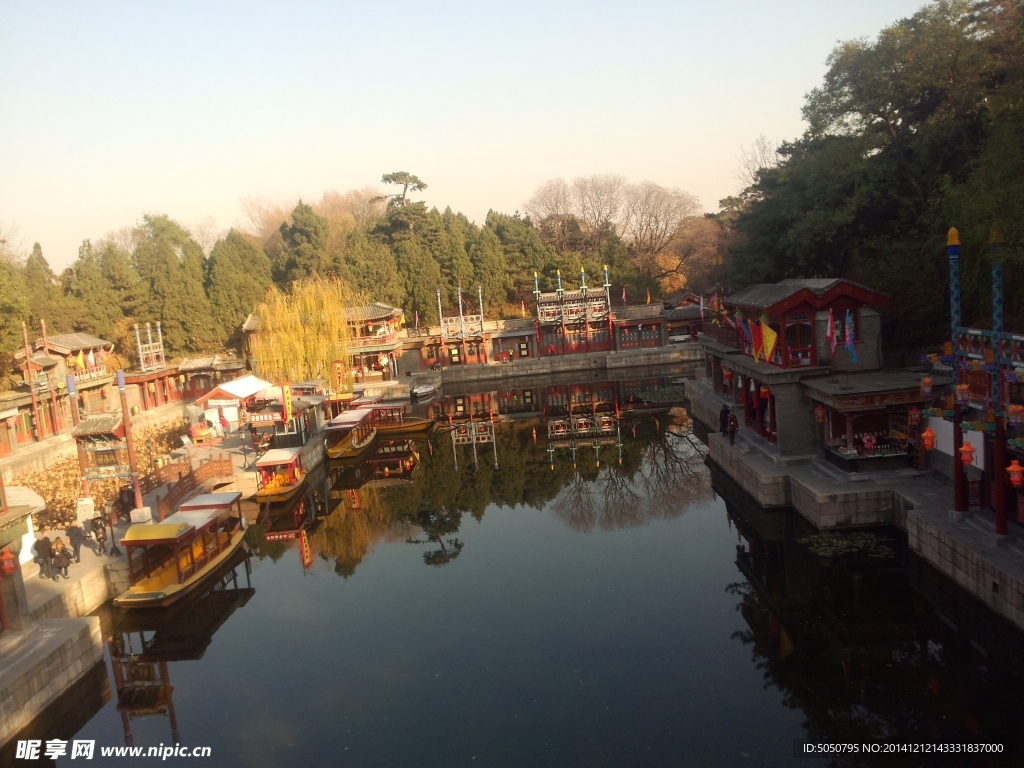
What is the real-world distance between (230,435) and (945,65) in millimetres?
30286

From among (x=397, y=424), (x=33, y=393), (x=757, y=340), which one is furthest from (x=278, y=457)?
(x=33, y=393)

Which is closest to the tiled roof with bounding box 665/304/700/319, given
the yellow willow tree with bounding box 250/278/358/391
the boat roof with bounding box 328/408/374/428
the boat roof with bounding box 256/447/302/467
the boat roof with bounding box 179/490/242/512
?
the yellow willow tree with bounding box 250/278/358/391

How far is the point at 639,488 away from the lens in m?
23.6

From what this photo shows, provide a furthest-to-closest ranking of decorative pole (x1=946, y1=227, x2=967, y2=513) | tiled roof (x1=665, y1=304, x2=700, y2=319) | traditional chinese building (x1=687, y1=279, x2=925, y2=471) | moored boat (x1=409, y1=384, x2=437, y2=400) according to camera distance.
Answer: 1. tiled roof (x1=665, y1=304, x2=700, y2=319)
2. moored boat (x1=409, y1=384, x2=437, y2=400)
3. traditional chinese building (x1=687, y1=279, x2=925, y2=471)
4. decorative pole (x1=946, y1=227, x2=967, y2=513)

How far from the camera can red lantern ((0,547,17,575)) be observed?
1295 centimetres

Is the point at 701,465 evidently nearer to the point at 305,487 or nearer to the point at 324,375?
the point at 305,487

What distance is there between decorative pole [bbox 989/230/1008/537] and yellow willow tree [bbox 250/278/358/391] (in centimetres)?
3102

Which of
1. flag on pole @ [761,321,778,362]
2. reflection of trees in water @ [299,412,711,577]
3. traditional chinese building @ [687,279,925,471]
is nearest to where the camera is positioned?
traditional chinese building @ [687,279,925,471]

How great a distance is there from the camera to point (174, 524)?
16.8 m

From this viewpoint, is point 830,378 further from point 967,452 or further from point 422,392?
point 422,392

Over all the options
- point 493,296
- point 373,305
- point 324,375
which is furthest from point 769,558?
point 493,296

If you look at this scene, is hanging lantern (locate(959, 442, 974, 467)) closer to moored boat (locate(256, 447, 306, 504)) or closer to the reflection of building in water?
the reflection of building in water

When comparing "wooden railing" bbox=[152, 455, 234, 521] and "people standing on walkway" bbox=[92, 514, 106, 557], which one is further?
"wooden railing" bbox=[152, 455, 234, 521]

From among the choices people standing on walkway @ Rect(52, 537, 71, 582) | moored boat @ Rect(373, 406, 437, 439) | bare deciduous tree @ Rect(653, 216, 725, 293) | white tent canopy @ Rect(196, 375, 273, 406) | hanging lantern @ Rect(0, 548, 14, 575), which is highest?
bare deciduous tree @ Rect(653, 216, 725, 293)
